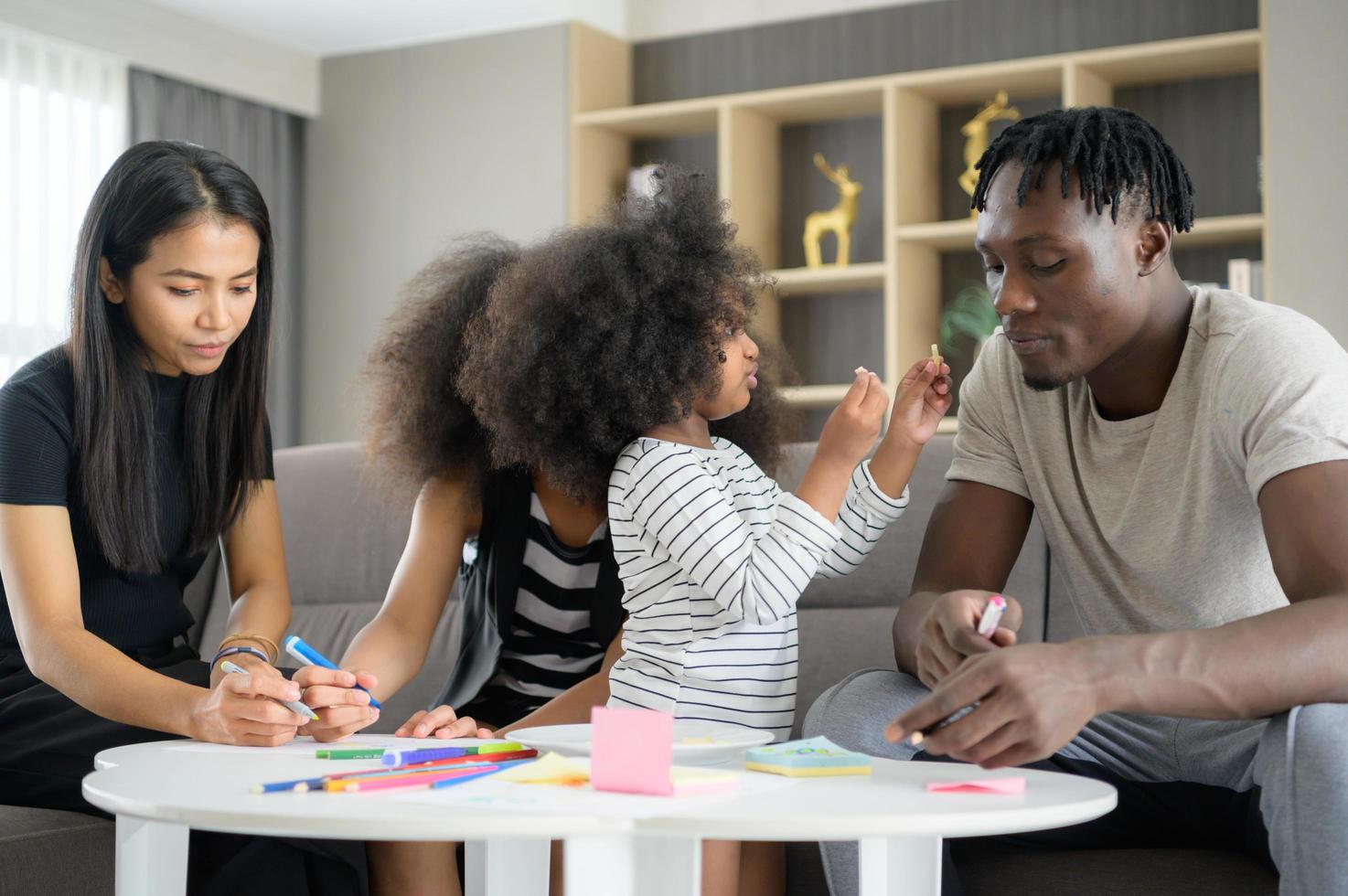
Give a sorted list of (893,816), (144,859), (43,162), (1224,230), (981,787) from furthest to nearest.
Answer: (43,162) → (1224,230) → (144,859) → (981,787) → (893,816)

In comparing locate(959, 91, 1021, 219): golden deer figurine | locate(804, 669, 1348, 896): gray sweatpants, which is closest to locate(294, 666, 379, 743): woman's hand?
locate(804, 669, 1348, 896): gray sweatpants

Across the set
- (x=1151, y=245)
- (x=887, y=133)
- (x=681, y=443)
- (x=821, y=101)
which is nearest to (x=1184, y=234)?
(x=887, y=133)

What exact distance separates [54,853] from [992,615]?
1.06 metres

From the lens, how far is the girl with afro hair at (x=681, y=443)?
1558mm

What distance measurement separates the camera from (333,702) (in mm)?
1406

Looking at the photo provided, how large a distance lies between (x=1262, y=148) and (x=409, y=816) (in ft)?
11.1

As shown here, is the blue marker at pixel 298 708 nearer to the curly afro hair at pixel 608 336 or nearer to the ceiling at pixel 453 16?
the curly afro hair at pixel 608 336

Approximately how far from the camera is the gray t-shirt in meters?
1.45

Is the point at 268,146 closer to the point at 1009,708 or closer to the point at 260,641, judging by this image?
the point at 260,641

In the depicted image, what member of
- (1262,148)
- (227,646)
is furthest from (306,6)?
(227,646)

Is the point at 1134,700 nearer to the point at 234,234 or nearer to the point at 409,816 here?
the point at 409,816

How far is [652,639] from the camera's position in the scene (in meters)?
1.65

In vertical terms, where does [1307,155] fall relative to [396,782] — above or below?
above

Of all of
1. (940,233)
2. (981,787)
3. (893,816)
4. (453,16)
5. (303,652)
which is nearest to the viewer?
(893,816)
